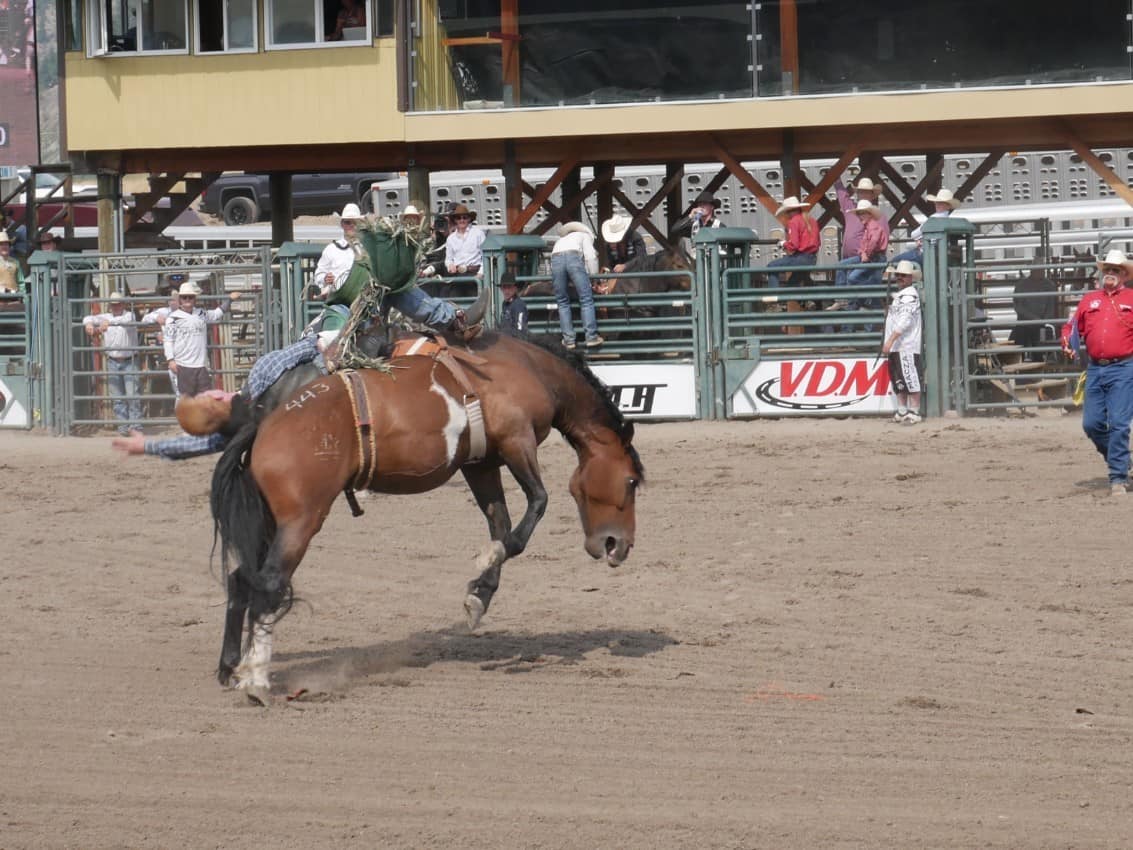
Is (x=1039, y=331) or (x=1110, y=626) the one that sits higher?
(x=1039, y=331)

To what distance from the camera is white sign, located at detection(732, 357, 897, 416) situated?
55.9ft

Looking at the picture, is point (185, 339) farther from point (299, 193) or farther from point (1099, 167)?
point (299, 193)

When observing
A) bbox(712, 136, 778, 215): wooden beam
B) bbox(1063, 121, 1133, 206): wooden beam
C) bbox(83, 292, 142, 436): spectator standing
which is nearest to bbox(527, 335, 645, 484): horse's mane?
bbox(83, 292, 142, 436): spectator standing

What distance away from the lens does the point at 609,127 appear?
65.5 feet

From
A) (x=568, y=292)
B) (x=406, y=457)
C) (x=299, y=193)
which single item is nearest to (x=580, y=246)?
(x=568, y=292)

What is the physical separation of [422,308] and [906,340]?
9.04 meters

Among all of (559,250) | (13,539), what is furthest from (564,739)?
(559,250)

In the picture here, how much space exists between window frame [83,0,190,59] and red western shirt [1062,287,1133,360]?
13.1 meters

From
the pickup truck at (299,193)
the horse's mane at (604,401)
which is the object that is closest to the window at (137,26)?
the pickup truck at (299,193)

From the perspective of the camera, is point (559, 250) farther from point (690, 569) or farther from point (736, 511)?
point (690, 569)

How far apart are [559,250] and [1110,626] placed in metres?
9.86

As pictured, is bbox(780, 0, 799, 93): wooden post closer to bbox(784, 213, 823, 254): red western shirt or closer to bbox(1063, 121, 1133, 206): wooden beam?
bbox(784, 213, 823, 254): red western shirt

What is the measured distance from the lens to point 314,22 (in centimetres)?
2120

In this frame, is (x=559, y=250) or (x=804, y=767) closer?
(x=804, y=767)
